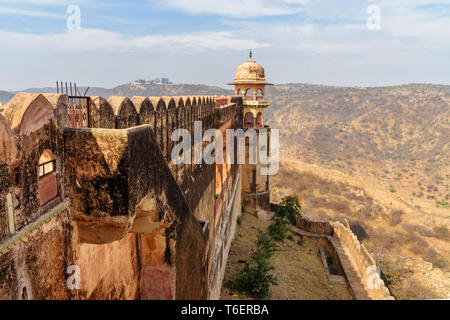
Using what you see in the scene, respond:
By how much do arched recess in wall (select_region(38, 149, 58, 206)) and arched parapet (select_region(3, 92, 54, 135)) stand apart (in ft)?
0.70

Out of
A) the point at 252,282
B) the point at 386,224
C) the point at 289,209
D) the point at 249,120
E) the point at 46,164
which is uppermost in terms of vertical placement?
the point at 46,164

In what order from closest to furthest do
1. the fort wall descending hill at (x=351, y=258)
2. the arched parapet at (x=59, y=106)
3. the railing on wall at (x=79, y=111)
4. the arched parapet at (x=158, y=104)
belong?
1. the arched parapet at (x=59, y=106)
2. the railing on wall at (x=79, y=111)
3. the arched parapet at (x=158, y=104)
4. the fort wall descending hill at (x=351, y=258)

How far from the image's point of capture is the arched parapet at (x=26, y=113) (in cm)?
169

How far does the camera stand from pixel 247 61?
18469 millimetres

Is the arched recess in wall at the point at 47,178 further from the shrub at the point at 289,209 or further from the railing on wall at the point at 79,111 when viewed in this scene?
the shrub at the point at 289,209

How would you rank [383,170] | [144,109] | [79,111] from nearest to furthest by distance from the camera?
[79,111] < [144,109] < [383,170]

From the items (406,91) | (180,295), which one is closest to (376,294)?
(180,295)

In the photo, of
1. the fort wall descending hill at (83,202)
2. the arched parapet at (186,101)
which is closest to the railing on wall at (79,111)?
the fort wall descending hill at (83,202)

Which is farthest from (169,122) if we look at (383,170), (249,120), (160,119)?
(383,170)

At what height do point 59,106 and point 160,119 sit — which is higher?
point 59,106

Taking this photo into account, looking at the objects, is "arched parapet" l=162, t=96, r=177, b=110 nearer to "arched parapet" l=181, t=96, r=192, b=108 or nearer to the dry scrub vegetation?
"arched parapet" l=181, t=96, r=192, b=108

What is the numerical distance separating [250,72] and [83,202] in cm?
1707

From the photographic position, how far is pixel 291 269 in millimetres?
14656

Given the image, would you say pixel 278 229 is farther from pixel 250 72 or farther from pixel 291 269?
pixel 250 72
